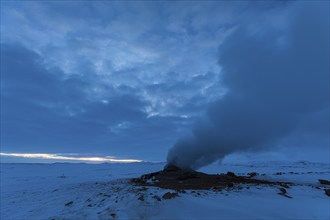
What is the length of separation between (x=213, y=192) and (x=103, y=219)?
7401 millimetres

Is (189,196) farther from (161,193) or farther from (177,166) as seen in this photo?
(177,166)

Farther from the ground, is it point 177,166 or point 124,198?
point 177,166

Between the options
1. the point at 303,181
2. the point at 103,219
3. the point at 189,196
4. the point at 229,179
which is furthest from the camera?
the point at 303,181

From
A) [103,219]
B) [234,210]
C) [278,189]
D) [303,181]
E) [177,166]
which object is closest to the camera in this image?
[103,219]

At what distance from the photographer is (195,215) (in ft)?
45.8

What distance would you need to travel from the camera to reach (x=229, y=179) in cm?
2441

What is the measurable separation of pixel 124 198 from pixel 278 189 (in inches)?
414

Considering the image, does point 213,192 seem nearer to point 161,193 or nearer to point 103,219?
point 161,193

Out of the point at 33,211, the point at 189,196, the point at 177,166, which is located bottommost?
the point at 33,211

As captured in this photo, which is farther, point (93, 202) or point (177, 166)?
point (177, 166)

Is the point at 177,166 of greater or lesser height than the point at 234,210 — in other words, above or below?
above

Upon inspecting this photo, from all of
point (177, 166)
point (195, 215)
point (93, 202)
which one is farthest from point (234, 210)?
point (177, 166)

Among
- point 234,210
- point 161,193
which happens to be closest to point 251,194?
point 234,210

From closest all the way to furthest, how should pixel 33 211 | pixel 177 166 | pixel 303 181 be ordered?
pixel 33 211 < pixel 303 181 < pixel 177 166
